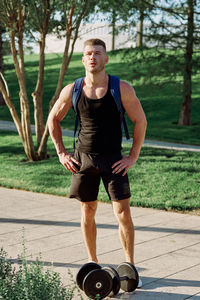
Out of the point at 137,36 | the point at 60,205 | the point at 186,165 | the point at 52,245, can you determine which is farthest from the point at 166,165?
the point at 137,36

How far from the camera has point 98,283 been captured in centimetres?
422

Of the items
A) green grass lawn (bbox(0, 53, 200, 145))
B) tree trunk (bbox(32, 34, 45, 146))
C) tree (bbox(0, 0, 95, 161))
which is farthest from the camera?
green grass lawn (bbox(0, 53, 200, 145))

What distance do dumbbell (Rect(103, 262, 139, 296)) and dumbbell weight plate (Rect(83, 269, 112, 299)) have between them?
0.27ft

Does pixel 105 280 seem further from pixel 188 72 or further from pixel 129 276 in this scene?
pixel 188 72

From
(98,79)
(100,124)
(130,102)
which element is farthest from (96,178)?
(98,79)

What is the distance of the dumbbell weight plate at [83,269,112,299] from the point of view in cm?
421

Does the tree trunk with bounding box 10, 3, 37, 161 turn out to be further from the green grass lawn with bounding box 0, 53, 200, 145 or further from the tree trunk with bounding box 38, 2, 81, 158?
the green grass lawn with bounding box 0, 53, 200, 145

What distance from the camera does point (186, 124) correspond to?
2066 cm

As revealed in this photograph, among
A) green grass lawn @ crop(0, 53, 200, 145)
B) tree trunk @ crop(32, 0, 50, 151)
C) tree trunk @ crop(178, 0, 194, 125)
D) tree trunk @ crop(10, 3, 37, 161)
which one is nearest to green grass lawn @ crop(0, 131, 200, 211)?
tree trunk @ crop(10, 3, 37, 161)

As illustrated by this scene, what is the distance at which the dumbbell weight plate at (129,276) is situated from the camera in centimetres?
438

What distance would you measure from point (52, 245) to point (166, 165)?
501cm

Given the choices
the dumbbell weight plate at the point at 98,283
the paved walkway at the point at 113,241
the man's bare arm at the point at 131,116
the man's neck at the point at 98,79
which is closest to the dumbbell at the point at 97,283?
the dumbbell weight plate at the point at 98,283

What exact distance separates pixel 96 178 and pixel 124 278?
34.7 inches

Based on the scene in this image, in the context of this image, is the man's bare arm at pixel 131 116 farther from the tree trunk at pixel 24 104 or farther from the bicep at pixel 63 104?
the tree trunk at pixel 24 104
